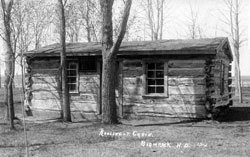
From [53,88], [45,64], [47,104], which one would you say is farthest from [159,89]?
[45,64]

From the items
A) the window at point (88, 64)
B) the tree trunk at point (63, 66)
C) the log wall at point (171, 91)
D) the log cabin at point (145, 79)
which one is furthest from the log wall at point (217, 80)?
the tree trunk at point (63, 66)

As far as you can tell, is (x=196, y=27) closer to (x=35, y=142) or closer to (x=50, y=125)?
(x=50, y=125)

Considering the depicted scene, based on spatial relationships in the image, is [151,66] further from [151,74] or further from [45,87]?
[45,87]

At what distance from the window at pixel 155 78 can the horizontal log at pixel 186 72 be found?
46 cm

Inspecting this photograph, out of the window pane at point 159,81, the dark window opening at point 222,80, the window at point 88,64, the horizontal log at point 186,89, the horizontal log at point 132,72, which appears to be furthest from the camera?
the dark window opening at point 222,80

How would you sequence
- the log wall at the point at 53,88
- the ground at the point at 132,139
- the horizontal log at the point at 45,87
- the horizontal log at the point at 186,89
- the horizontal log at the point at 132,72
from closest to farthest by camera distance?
the ground at the point at 132,139 → the horizontal log at the point at 186,89 → the horizontal log at the point at 132,72 → the log wall at the point at 53,88 → the horizontal log at the point at 45,87

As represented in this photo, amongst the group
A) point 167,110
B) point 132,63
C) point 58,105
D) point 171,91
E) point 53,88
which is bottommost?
point 167,110

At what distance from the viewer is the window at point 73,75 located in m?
15.6

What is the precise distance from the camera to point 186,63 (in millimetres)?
13492

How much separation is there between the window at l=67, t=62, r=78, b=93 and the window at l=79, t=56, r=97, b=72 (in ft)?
1.22

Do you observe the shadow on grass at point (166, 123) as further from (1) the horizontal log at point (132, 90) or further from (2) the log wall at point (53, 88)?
(2) the log wall at point (53, 88)

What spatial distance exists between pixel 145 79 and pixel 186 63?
1877 mm

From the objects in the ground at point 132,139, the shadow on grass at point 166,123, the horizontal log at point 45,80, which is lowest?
the ground at point 132,139

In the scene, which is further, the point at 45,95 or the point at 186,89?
the point at 45,95
